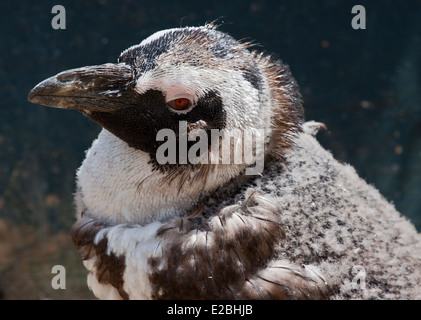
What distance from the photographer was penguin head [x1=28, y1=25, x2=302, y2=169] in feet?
5.27

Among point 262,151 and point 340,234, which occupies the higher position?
point 262,151

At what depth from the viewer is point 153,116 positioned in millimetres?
1643

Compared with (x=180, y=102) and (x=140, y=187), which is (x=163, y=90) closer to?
(x=180, y=102)

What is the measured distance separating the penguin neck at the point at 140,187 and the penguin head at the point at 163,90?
0.23ft

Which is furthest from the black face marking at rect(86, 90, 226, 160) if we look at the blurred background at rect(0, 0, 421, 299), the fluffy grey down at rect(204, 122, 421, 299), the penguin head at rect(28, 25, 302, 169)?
the blurred background at rect(0, 0, 421, 299)

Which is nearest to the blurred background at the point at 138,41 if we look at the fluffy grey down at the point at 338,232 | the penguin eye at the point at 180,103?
the fluffy grey down at the point at 338,232

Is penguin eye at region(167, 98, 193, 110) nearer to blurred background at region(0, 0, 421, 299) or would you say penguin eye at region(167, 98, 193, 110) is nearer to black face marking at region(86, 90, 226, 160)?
black face marking at region(86, 90, 226, 160)

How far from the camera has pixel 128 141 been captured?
1.70 metres

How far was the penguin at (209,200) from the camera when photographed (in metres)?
1.57

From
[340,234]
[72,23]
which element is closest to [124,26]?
[72,23]

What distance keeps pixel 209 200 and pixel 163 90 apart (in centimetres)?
38

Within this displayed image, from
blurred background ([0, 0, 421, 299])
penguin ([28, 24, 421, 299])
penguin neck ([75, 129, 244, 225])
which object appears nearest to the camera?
penguin ([28, 24, 421, 299])
